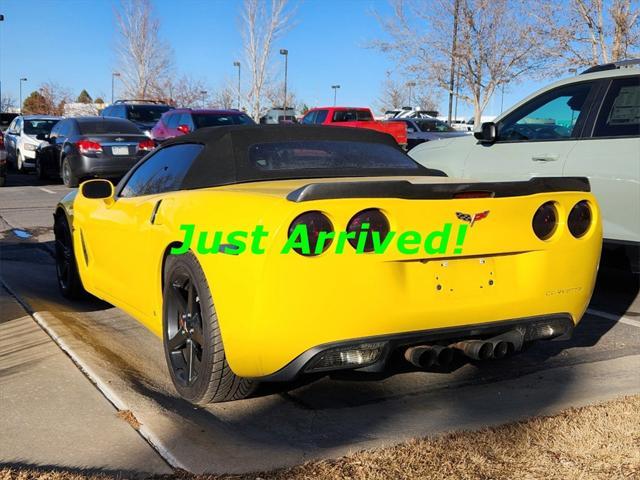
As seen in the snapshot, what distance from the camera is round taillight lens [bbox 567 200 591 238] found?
3.51 metres

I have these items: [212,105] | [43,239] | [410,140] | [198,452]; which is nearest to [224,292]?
[198,452]

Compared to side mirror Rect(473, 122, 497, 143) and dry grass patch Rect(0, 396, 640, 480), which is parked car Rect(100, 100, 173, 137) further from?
dry grass patch Rect(0, 396, 640, 480)

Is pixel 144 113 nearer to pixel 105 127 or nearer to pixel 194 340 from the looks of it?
pixel 105 127

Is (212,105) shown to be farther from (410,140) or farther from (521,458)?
(521,458)

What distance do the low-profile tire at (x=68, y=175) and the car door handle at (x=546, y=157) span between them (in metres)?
10.4

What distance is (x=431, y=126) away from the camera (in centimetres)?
2481

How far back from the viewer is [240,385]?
3.32 m

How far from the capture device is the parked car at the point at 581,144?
527cm

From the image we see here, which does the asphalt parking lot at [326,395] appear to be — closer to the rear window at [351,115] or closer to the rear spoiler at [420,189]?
the rear spoiler at [420,189]

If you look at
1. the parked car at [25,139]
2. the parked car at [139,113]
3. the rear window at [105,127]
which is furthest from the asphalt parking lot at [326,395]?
the parked car at [139,113]

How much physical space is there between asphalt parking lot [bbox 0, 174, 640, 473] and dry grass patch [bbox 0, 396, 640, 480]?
0.49 ft

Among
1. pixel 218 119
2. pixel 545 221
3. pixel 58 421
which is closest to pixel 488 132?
pixel 545 221

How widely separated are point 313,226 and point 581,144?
139 inches

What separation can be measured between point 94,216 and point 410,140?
18.6m
